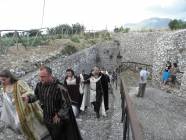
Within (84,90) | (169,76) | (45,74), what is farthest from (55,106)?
(169,76)

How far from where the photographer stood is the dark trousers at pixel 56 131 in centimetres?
512

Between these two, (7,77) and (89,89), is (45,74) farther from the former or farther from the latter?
(89,89)

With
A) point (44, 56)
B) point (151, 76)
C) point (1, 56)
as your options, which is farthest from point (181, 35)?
point (1, 56)

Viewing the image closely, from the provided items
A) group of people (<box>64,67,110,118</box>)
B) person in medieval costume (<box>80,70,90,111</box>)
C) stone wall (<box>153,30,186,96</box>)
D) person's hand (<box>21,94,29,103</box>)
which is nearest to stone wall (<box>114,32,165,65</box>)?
stone wall (<box>153,30,186,96</box>)

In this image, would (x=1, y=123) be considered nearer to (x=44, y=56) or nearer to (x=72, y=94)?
(x=72, y=94)

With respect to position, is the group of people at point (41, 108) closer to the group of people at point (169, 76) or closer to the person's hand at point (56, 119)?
the person's hand at point (56, 119)

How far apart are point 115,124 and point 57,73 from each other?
5.92m

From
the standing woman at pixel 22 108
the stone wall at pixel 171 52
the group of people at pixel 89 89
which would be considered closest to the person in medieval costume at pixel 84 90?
the group of people at pixel 89 89

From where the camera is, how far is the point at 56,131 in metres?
5.14

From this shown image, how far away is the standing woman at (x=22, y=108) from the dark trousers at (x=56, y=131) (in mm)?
184

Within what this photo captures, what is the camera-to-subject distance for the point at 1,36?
1139 cm

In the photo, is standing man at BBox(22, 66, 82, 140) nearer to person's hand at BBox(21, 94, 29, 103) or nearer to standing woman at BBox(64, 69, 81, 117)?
person's hand at BBox(21, 94, 29, 103)

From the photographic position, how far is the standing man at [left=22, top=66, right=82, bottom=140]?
16.4 feet

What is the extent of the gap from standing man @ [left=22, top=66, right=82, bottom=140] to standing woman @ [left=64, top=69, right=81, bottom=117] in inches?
140
